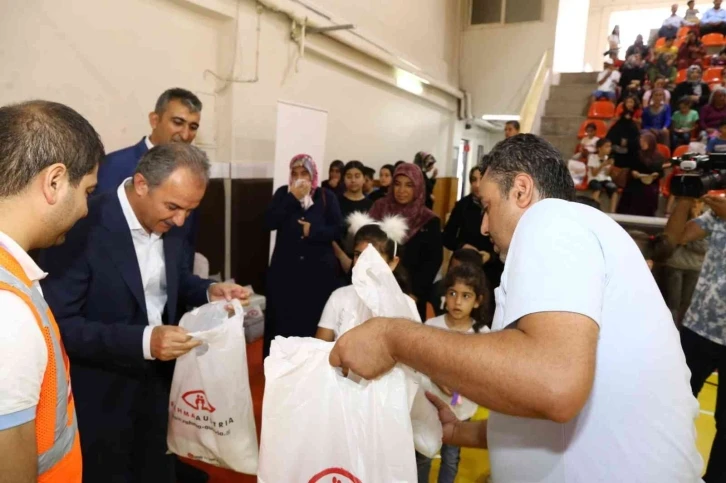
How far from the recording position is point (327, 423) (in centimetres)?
112

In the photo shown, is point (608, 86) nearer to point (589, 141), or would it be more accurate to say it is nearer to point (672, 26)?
point (589, 141)

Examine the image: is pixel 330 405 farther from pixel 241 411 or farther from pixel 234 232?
pixel 234 232

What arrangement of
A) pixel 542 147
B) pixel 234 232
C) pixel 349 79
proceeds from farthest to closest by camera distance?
pixel 349 79 < pixel 234 232 < pixel 542 147

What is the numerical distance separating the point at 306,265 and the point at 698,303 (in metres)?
2.11

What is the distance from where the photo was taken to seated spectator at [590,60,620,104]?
6914 mm

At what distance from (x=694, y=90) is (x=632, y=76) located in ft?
3.47

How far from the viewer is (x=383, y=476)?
3.60 feet

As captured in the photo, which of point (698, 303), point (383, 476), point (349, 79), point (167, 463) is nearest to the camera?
point (383, 476)

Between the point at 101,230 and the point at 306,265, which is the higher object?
the point at 101,230

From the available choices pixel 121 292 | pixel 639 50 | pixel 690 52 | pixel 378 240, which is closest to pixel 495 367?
pixel 121 292

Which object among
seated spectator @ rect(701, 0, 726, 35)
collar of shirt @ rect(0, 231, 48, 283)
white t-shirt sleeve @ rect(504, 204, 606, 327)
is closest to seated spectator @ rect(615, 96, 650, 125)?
seated spectator @ rect(701, 0, 726, 35)

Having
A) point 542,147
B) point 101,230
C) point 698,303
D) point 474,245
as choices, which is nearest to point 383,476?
point 542,147

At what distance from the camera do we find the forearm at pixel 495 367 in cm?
70

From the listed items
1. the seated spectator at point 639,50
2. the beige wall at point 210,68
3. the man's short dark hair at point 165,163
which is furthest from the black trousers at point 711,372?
the seated spectator at point 639,50
